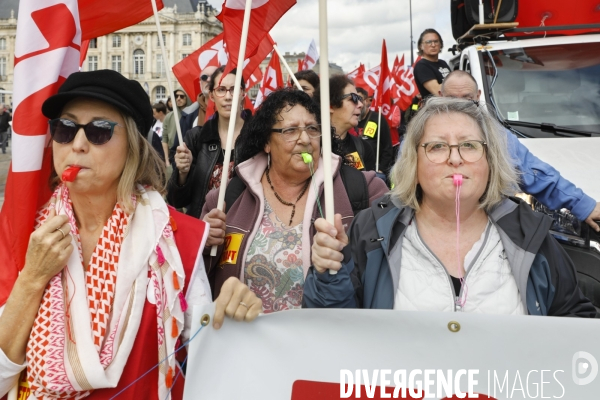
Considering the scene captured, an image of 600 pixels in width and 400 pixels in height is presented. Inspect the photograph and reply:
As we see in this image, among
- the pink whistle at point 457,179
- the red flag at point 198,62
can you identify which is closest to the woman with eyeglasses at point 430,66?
the red flag at point 198,62

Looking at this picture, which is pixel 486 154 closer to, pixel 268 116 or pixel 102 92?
pixel 268 116

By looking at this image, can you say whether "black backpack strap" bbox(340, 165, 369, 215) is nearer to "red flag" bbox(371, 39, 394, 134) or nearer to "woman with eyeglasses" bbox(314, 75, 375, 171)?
"woman with eyeglasses" bbox(314, 75, 375, 171)

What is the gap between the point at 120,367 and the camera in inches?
83.7

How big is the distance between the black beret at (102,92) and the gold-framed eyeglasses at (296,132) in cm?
104

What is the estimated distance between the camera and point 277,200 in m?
3.23

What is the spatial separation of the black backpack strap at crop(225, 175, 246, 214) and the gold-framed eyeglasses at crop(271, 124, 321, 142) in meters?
0.31

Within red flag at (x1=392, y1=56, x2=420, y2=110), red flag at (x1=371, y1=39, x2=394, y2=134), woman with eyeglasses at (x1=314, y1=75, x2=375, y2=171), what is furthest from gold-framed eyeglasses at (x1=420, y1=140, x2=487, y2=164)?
red flag at (x1=392, y1=56, x2=420, y2=110)

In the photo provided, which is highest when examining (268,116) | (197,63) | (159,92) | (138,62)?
(138,62)

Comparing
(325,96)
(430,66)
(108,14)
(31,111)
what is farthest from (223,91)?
(430,66)

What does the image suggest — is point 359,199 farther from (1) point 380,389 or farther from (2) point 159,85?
(2) point 159,85

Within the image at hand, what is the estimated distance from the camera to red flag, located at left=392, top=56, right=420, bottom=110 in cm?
1170

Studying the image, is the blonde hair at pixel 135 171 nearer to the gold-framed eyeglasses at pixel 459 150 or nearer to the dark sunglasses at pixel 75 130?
the dark sunglasses at pixel 75 130

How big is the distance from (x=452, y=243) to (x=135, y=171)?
118cm

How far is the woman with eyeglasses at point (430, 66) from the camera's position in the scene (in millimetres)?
7660
